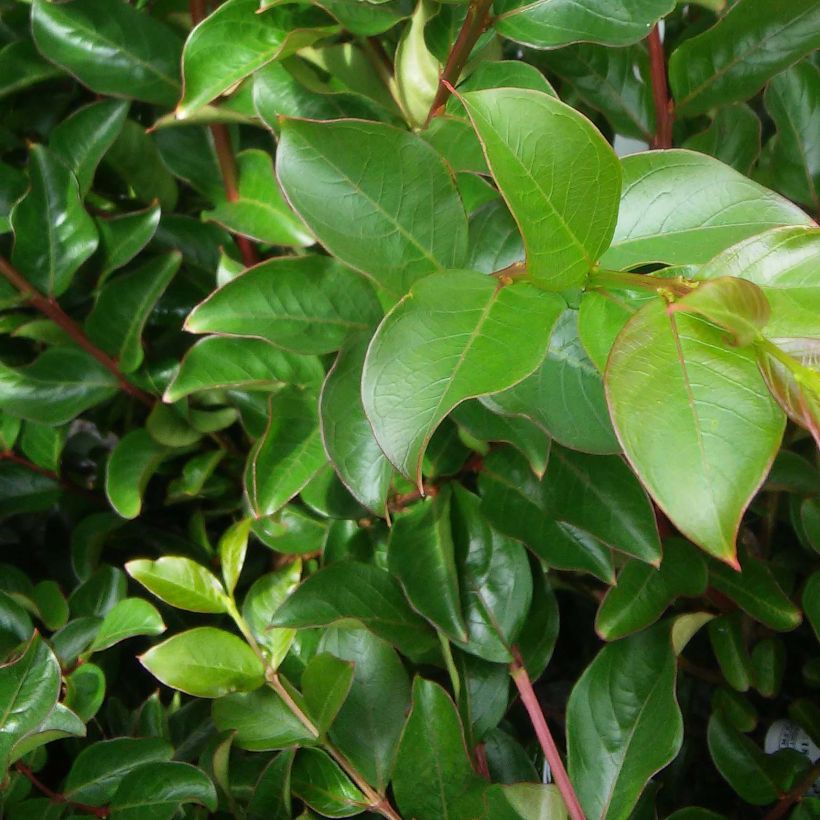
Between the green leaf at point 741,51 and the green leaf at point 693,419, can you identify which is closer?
the green leaf at point 693,419

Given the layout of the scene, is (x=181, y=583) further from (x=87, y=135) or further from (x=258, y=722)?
(x=87, y=135)

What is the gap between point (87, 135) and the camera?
25.7 inches

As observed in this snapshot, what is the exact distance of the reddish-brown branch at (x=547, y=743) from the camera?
0.58m

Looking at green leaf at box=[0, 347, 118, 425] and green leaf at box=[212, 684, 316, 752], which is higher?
green leaf at box=[0, 347, 118, 425]

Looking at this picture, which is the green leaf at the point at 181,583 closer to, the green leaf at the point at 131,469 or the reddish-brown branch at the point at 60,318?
the green leaf at the point at 131,469

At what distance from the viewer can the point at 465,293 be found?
1.36ft

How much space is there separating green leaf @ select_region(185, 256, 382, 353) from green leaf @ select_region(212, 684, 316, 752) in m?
0.25

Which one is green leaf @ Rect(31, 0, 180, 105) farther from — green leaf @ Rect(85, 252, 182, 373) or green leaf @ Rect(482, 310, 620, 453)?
green leaf @ Rect(482, 310, 620, 453)

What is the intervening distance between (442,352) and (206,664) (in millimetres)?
331

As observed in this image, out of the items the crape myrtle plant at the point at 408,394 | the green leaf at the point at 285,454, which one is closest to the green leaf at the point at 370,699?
the crape myrtle plant at the point at 408,394

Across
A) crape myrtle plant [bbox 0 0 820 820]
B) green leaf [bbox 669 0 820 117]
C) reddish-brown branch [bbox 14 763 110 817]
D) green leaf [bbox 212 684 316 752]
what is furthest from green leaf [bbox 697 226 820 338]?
reddish-brown branch [bbox 14 763 110 817]

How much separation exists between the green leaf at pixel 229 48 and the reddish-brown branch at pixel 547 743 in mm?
438

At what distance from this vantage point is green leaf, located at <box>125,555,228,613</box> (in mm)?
613

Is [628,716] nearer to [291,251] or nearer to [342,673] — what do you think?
[342,673]
